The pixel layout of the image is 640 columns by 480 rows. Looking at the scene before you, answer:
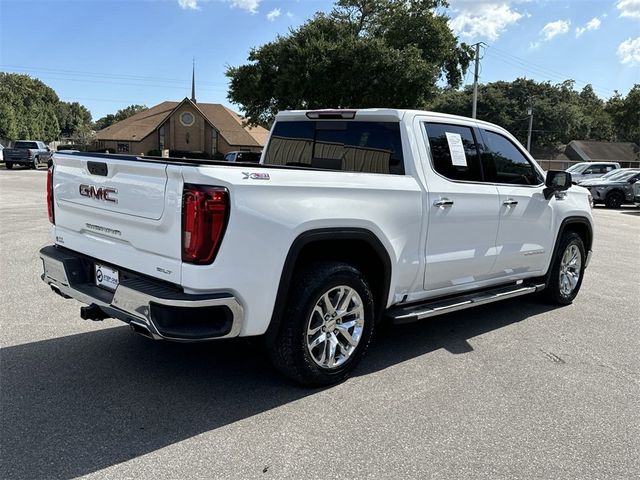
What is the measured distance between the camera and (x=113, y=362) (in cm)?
426

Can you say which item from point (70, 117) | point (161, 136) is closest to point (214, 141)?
point (161, 136)

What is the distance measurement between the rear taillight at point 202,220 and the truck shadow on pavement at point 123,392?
1.06m

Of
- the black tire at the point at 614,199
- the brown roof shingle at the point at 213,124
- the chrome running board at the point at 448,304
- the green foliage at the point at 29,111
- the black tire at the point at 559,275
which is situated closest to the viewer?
the chrome running board at the point at 448,304

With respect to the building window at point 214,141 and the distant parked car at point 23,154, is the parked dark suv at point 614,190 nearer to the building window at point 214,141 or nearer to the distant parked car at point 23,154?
the distant parked car at point 23,154

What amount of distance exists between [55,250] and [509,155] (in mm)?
4220

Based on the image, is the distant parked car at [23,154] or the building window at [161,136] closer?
the distant parked car at [23,154]

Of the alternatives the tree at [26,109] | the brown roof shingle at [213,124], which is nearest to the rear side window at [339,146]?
the brown roof shingle at [213,124]

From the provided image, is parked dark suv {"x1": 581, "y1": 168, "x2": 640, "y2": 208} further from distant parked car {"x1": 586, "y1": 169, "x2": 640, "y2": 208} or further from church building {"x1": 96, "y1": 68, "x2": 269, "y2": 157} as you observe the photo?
church building {"x1": 96, "y1": 68, "x2": 269, "y2": 157}

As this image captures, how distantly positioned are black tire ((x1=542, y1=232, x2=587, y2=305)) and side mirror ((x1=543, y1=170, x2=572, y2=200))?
745mm

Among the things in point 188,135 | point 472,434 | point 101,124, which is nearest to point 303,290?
point 472,434

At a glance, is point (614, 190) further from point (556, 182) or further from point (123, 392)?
point (123, 392)

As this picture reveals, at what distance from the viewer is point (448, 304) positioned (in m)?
4.64

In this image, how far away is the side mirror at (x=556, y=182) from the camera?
5.64 meters

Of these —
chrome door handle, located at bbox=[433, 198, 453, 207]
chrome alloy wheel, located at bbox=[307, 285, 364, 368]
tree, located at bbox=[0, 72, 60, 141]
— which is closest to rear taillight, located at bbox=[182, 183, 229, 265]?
chrome alloy wheel, located at bbox=[307, 285, 364, 368]
